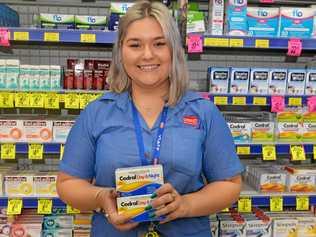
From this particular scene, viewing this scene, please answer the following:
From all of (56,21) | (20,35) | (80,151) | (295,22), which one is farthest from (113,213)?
(295,22)

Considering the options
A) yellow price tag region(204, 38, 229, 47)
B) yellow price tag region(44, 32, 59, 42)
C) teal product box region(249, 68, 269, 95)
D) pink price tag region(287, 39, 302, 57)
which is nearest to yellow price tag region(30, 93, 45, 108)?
yellow price tag region(44, 32, 59, 42)

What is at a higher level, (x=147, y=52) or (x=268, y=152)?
(x=147, y=52)

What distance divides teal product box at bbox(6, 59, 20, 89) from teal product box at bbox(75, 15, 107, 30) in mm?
493

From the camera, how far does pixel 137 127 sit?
56.4 inches

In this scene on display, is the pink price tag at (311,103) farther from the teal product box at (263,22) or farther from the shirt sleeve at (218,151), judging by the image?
the shirt sleeve at (218,151)

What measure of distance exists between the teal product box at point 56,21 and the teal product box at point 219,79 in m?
1.03

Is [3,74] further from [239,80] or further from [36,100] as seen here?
[239,80]

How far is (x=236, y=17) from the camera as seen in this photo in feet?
8.51

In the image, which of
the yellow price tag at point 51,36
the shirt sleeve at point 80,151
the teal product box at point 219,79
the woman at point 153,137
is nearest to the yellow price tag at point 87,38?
the yellow price tag at point 51,36

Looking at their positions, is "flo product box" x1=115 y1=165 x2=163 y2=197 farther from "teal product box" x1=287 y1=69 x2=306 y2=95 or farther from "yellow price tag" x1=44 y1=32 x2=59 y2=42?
"teal product box" x1=287 y1=69 x2=306 y2=95

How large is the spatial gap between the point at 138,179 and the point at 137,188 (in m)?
0.03

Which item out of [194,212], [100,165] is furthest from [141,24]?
[194,212]

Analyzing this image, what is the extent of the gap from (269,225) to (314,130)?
78 cm

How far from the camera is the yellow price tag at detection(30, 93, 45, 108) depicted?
2.48 meters
